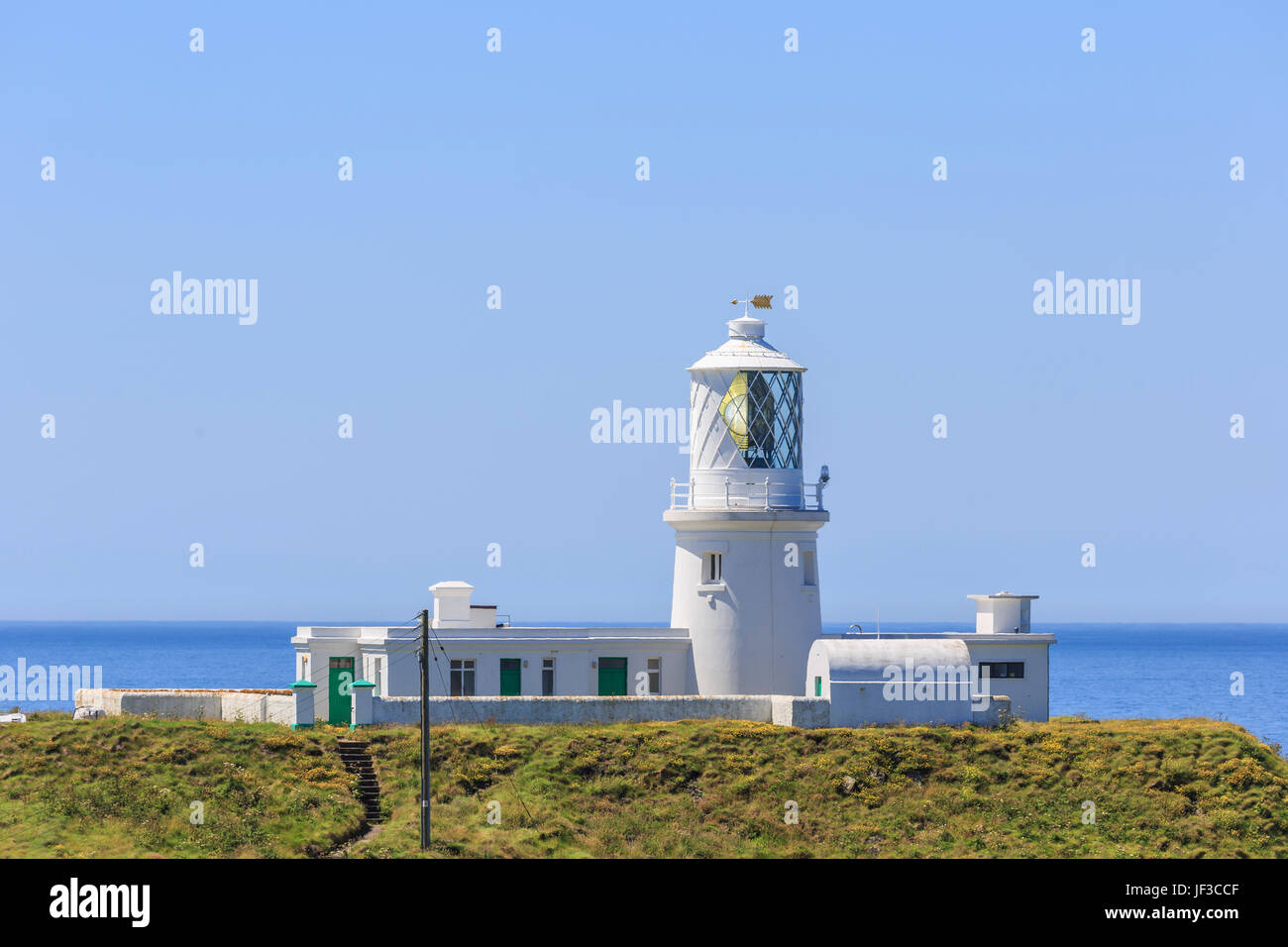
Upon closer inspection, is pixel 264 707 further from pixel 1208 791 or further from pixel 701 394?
pixel 1208 791

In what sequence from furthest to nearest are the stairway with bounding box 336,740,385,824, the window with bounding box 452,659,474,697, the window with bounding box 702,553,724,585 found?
the window with bounding box 702,553,724,585 < the window with bounding box 452,659,474,697 < the stairway with bounding box 336,740,385,824

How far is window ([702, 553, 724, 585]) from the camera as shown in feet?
174

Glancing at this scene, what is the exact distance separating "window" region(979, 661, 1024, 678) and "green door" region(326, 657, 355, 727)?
1860cm

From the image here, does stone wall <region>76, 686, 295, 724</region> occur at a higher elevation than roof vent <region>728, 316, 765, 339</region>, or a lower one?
lower

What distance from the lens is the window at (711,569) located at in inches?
2093

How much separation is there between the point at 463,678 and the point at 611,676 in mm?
4335

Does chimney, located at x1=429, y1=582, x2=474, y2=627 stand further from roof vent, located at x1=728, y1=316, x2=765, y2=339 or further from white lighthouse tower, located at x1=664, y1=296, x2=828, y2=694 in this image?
roof vent, located at x1=728, y1=316, x2=765, y2=339

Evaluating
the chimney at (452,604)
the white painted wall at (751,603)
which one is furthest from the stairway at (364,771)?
the white painted wall at (751,603)

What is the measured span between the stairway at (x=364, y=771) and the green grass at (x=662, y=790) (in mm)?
307

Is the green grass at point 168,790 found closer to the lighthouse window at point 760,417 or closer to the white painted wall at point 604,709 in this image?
the white painted wall at point 604,709

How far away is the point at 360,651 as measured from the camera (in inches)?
2073

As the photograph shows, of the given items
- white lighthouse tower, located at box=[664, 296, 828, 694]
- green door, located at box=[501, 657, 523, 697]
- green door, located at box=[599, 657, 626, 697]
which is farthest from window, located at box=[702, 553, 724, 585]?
green door, located at box=[501, 657, 523, 697]

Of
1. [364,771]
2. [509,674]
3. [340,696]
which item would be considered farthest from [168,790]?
[509,674]
